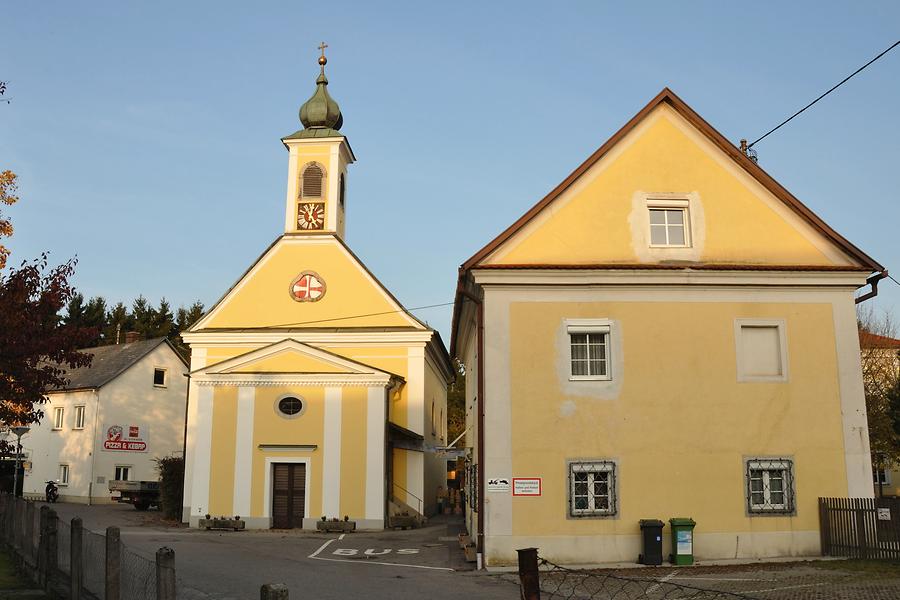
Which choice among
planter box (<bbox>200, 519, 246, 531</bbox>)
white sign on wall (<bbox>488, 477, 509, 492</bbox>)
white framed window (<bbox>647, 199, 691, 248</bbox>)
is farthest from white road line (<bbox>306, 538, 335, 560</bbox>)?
white framed window (<bbox>647, 199, 691, 248</bbox>)

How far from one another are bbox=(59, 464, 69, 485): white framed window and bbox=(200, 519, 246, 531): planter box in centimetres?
1883

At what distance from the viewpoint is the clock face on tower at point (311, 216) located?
32.5m

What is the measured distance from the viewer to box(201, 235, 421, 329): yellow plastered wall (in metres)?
31.1

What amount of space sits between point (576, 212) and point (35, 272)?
10737 millimetres

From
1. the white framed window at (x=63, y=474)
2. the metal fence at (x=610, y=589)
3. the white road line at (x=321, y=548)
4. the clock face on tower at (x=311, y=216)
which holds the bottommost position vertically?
the white road line at (x=321, y=548)

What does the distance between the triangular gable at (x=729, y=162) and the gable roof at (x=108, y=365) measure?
30.1 m

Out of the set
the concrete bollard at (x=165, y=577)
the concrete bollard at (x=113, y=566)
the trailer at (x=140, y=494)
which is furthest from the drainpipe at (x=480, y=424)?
the trailer at (x=140, y=494)

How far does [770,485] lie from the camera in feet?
56.6

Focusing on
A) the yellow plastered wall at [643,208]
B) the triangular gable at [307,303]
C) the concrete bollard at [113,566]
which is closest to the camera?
the concrete bollard at [113,566]

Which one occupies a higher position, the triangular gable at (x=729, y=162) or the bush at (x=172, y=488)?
the triangular gable at (x=729, y=162)

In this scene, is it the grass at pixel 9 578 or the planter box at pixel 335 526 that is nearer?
the grass at pixel 9 578

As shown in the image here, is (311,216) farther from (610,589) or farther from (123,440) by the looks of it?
(610,589)

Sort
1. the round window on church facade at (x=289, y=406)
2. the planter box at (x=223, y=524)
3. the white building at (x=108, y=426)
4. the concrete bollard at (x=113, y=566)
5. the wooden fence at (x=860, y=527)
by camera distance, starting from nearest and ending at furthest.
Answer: the concrete bollard at (x=113, y=566), the wooden fence at (x=860, y=527), the planter box at (x=223, y=524), the round window on church facade at (x=289, y=406), the white building at (x=108, y=426)

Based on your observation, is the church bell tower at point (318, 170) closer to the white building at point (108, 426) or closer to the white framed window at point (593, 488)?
the white building at point (108, 426)
